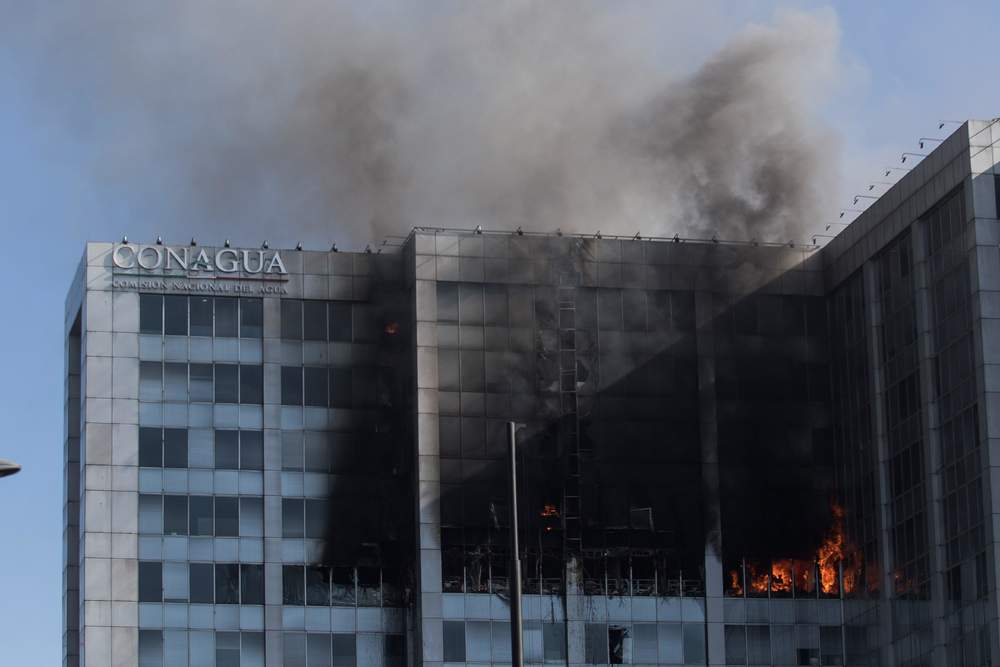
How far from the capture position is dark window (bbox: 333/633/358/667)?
107 metres

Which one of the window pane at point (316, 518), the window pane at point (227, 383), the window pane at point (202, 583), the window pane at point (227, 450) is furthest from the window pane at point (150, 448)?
the window pane at point (316, 518)

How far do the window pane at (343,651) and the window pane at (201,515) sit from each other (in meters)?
8.05

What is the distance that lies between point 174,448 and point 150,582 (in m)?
6.70

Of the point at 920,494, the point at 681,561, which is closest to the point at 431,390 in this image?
the point at 681,561

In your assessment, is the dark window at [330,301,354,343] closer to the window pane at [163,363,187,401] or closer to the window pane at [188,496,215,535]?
the window pane at [163,363,187,401]

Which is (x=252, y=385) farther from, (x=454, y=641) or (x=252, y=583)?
(x=454, y=641)

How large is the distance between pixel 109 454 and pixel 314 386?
10741mm

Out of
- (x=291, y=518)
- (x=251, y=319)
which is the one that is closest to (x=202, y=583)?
(x=291, y=518)

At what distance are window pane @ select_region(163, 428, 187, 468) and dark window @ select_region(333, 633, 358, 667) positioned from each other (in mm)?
11356

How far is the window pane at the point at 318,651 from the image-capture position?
350 ft

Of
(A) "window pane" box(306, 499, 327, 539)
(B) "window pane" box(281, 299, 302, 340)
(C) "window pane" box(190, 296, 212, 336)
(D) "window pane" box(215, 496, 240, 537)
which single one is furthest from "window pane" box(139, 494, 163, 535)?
(B) "window pane" box(281, 299, 302, 340)

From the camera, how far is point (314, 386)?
110125 mm

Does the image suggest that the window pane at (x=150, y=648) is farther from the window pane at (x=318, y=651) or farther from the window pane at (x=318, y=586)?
the window pane at (x=318, y=586)

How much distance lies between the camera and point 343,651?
10706 cm
